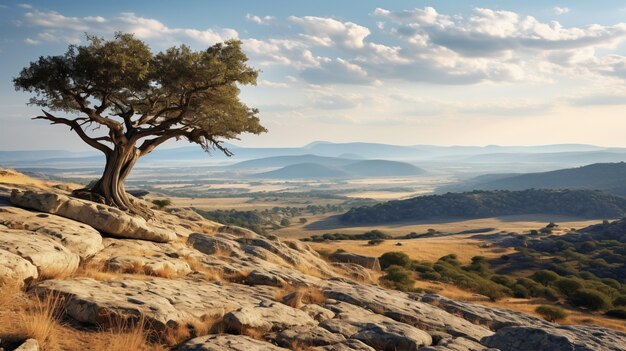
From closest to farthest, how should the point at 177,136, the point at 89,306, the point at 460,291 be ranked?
1. the point at 89,306
2. the point at 177,136
3. the point at 460,291

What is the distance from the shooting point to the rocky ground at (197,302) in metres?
8.91

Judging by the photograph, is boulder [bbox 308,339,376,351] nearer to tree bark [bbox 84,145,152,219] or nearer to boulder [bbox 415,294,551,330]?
boulder [bbox 415,294,551,330]

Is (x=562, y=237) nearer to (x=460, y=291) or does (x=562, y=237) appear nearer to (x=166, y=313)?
(x=460, y=291)

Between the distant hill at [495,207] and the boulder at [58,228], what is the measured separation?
5591 inches

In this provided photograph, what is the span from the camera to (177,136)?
1142 inches

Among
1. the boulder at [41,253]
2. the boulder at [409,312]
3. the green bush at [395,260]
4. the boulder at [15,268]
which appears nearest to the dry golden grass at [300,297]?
the boulder at [409,312]

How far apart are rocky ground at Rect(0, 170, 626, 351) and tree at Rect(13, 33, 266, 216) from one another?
7.61 m

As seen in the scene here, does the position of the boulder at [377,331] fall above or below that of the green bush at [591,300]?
above

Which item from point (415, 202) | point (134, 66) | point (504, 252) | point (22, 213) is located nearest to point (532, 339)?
point (22, 213)

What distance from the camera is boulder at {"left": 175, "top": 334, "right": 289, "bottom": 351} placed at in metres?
8.20

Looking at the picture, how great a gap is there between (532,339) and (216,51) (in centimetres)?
2231

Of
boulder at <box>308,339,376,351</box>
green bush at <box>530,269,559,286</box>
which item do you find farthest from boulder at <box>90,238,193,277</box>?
green bush at <box>530,269,559,286</box>

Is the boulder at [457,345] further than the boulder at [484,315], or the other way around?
the boulder at [484,315]

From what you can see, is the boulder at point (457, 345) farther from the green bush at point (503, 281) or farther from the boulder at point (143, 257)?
the green bush at point (503, 281)
